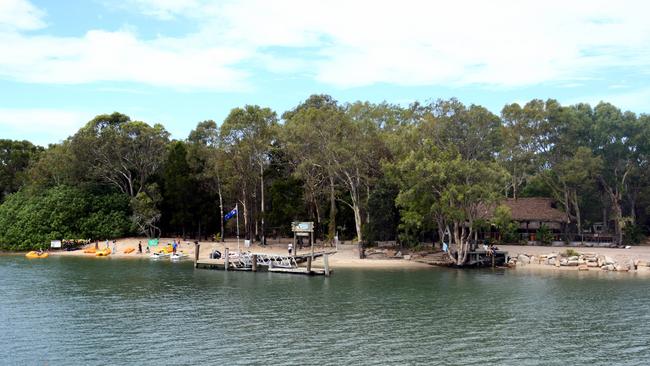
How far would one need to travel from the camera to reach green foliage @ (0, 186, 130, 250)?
78.3 meters

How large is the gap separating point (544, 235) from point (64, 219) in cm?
5697

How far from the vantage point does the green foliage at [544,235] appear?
69.7 meters

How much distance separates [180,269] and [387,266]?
18942 millimetres

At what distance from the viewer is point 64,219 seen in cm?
7900

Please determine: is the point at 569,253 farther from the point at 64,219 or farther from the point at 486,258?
the point at 64,219

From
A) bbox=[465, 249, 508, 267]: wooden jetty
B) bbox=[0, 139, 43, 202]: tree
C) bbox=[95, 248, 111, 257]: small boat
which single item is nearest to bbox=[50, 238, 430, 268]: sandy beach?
bbox=[95, 248, 111, 257]: small boat

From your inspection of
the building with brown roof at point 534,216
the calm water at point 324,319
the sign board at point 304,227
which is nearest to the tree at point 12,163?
the calm water at point 324,319

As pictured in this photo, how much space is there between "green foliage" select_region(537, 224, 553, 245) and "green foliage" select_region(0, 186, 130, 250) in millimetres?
49058

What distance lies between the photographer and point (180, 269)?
5794 cm

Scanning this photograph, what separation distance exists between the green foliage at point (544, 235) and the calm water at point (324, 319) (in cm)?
1744

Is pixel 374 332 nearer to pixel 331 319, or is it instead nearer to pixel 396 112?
pixel 331 319

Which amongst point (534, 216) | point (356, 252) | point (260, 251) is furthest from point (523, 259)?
point (260, 251)

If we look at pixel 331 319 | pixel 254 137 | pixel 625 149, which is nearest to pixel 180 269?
pixel 254 137

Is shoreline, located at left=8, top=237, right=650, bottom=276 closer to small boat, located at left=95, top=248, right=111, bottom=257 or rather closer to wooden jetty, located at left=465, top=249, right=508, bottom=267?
small boat, located at left=95, top=248, right=111, bottom=257
